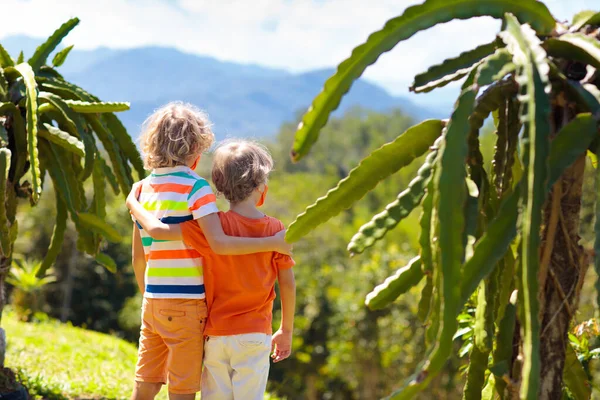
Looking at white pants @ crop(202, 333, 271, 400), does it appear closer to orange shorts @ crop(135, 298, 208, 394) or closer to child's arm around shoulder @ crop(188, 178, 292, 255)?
orange shorts @ crop(135, 298, 208, 394)

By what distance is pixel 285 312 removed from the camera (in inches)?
135

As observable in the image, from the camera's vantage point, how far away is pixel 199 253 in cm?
329

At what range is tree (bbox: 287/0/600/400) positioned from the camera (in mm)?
2207

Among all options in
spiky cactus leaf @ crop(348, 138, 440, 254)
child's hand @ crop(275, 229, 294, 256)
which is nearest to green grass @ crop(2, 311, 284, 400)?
child's hand @ crop(275, 229, 294, 256)

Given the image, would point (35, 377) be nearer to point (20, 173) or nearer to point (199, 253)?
point (20, 173)

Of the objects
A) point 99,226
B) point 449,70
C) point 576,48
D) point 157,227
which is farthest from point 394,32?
point 99,226

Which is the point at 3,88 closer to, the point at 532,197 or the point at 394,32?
the point at 394,32

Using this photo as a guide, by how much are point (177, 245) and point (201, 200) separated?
0.24 m

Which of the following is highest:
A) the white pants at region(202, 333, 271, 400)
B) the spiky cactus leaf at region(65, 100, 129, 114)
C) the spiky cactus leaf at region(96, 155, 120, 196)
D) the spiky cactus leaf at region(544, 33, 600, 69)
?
the spiky cactus leaf at region(544, 33, 600, 69)

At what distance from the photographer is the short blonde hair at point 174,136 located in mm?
3350

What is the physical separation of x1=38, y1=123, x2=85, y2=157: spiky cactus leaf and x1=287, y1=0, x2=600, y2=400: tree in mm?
2072

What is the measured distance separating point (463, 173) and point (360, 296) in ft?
57.6

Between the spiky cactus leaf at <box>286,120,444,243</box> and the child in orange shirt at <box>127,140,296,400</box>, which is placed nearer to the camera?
the spiky cactus leaf at <box>286,120,444,243</box>

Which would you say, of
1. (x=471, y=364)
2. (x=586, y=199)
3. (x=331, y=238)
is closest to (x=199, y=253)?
(x=471, y=364)
